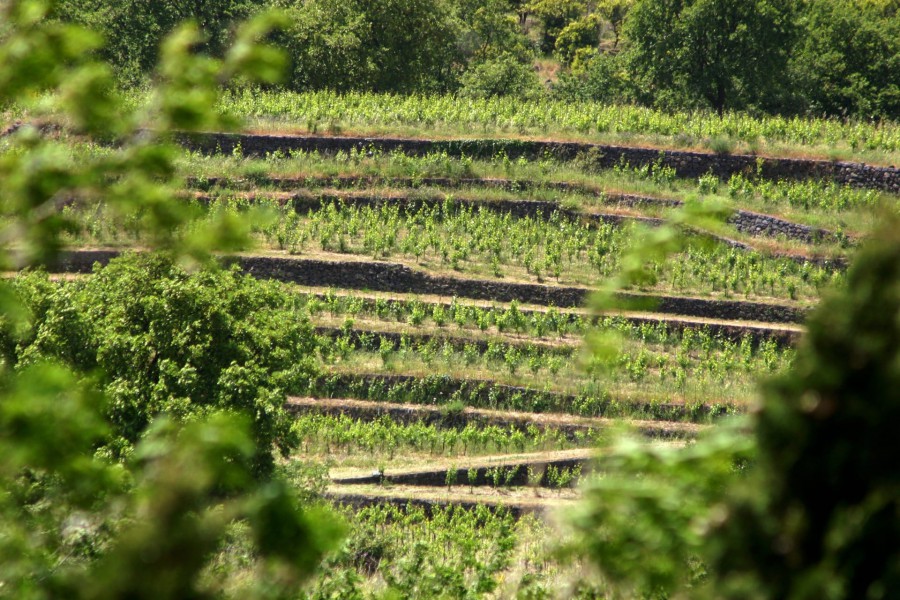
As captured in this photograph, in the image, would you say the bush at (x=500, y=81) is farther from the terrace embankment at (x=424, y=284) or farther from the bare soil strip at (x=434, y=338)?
the bare soil strip at (x=434, y=338)

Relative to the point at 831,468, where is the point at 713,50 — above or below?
below

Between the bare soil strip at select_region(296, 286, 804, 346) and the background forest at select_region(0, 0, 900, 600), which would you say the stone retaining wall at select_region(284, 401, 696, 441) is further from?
the bare soil strip at select_region(296, 286, 804, 346)

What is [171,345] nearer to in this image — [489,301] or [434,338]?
[434,338]

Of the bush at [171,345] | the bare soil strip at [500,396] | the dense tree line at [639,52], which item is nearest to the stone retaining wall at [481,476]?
the bare soil strip at [500,396]

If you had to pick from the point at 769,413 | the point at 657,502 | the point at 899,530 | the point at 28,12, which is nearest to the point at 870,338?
the point at 769,413

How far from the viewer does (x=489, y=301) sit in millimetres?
26812

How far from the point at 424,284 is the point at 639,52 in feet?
66.3

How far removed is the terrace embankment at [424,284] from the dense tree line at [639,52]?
14.9 metres

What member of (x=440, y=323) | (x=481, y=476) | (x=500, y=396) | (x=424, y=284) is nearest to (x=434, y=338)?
(x=440, y=323)

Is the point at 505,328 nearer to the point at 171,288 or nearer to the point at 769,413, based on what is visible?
the point at 171,288

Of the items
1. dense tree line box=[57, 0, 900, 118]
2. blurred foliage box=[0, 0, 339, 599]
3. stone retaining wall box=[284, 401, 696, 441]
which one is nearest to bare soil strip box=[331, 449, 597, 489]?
stone retaining wall box=[284, 401, 696, 441]

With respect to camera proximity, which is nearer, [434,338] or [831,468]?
[831,468]

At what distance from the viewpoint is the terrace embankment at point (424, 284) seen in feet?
87.2

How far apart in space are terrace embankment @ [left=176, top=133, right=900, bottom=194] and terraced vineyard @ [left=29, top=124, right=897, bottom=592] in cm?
13
